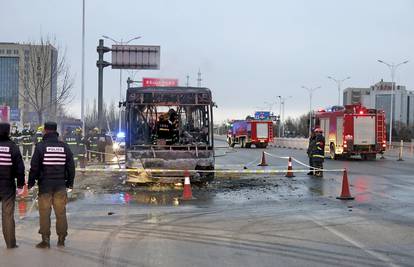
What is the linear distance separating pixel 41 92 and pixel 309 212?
106ft

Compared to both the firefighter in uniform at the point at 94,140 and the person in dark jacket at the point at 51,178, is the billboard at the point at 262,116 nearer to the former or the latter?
the firefighter in uniform at the point at 94,140

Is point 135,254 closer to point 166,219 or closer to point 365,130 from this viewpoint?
point 166,219

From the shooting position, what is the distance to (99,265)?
684cm

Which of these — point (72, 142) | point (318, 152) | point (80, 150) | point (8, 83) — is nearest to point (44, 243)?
point (318, 152)

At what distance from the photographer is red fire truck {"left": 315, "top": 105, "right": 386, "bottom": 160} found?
101 feet

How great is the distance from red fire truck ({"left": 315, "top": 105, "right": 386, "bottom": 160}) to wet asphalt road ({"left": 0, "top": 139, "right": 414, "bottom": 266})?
48.9 ft

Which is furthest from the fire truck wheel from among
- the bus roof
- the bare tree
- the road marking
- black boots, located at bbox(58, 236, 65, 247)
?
black boots, located at bbox(58, 236, 65, 247)

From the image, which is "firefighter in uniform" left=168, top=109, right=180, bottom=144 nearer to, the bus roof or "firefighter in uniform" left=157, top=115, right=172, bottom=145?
"firefighter in uniform" left=157, top=115, right=172, bottom=145

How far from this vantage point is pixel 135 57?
113 ft

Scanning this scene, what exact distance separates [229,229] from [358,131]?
909 inches

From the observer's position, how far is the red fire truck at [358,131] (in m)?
30.8

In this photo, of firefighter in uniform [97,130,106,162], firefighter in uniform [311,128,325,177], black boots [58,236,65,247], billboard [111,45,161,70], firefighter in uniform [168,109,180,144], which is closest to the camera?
black boots [58,236,65,247]

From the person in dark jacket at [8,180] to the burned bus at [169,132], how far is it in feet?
26.8

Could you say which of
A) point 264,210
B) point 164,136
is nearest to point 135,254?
point 264,210
